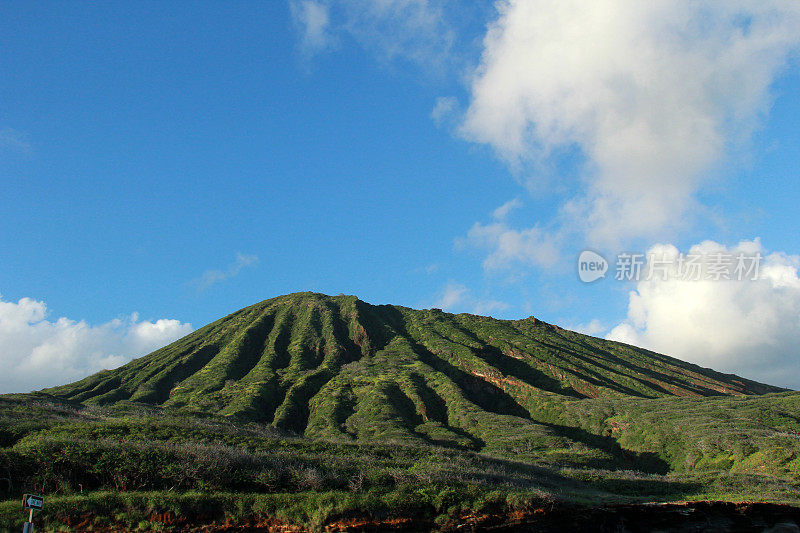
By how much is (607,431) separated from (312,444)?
189 feet

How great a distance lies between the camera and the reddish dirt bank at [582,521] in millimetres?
18172

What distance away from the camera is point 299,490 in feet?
70.9

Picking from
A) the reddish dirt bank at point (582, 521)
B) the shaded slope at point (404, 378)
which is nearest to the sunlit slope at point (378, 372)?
the shaded slope at point (404, 378)

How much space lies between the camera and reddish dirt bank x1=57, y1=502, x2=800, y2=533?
715 inches

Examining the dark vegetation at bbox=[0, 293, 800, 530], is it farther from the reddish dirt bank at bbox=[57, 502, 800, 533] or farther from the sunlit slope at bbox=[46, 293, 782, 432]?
the sunlit slope at bbox=[46, 293, 782, 432]

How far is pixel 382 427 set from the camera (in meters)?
70.6

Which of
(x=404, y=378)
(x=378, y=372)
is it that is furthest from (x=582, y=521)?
(x=378, y=372)

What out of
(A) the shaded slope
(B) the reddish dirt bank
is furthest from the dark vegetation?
(A) the shaded slope

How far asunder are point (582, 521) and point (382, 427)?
5220cm

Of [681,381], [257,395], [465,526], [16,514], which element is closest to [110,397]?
[257,395]

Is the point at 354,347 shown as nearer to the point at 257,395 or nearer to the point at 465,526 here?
the point at 257,395

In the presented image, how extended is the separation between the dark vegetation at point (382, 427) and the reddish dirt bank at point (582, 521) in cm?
34

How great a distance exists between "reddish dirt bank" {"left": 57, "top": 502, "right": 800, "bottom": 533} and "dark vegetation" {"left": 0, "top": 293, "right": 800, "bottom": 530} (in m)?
0.34

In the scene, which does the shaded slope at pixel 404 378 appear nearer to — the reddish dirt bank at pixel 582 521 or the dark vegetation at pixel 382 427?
the dark vegetation at pixel 382 427
